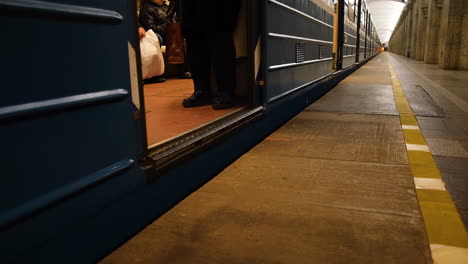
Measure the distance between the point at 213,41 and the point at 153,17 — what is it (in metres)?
3.67

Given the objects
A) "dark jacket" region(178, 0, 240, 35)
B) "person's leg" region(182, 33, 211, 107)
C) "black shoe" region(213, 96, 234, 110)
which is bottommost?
"black shoe" region(213, 96, 234, 110)

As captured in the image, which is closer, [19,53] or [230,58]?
[19,53]

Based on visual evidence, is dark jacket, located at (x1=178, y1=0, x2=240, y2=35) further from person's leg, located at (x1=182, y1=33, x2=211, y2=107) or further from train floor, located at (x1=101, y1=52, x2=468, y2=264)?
train floor, located at (x1=101, y1=52, x2=468, y2=264)

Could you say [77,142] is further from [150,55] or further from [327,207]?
[150,55]

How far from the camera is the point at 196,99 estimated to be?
3229 mm

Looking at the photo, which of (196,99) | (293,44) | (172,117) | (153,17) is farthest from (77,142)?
(153,17)

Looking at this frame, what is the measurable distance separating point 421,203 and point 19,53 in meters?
1.86

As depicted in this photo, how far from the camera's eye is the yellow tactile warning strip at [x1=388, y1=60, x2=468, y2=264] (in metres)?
1.44

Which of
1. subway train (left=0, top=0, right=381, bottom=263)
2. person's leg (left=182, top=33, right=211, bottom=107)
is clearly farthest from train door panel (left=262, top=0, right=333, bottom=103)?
subway train (left=0, top=0, right=381, bottom=263)

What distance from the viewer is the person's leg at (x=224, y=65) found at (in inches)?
115

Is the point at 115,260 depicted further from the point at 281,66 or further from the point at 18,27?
the point at 281,66

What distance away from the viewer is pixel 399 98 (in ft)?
18.9

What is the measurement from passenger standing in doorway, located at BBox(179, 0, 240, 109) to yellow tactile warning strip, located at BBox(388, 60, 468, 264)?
1.48 m

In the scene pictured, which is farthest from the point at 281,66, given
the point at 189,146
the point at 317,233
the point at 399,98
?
the point at 399,98
